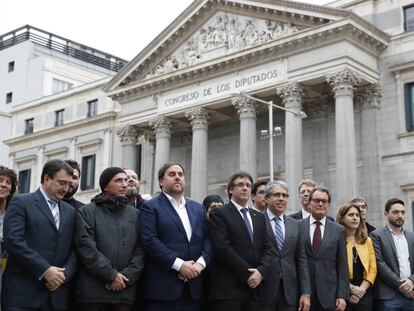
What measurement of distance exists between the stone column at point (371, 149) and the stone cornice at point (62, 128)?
62.8ft

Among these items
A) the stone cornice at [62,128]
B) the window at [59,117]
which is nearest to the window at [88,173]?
the stone cornice at [62,128]

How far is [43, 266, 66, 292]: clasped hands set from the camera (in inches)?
287

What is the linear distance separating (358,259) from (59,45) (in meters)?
61.2

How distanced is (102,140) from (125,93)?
264 inches

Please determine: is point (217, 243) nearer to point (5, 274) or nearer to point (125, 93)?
point (5, 274)

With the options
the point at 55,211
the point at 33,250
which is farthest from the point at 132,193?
the point at 33,250

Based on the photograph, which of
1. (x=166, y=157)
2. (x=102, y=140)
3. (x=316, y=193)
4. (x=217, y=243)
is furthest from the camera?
(x=102, y=140)

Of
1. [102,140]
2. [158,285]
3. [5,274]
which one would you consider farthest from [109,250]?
[102,140]

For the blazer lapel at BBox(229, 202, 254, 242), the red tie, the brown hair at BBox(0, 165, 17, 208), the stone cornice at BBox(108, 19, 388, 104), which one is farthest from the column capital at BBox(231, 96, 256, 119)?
the brown hair at BBox(0, 165, 17, 208)

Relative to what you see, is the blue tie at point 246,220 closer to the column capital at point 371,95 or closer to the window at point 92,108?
the column capital at point 371,95

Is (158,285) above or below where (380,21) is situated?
below

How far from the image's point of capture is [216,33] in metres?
35.4

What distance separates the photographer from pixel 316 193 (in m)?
9.55

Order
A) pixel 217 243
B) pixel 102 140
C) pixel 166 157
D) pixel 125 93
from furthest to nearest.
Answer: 1. pixel 102 140
2. pixel 125 93
3. pixel 166 157
4. pixel 217 243
